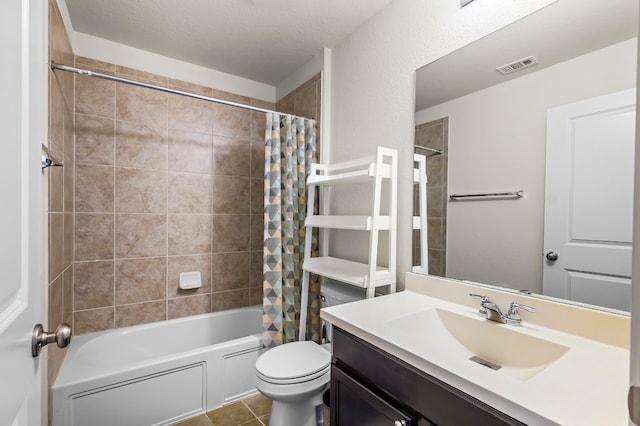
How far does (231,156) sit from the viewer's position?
260 cm

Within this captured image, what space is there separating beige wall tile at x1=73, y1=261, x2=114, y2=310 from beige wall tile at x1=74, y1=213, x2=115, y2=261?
→ 0.06 metres

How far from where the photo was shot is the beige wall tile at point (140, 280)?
221 cm

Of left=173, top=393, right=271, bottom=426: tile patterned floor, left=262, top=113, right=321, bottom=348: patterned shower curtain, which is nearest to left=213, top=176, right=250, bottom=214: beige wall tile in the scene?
left=262, top=113, right=321, bottom=348: patterned shower curtain

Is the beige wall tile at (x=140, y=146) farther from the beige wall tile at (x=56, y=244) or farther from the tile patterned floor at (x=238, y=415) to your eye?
the tile patterned floor at (x=238, y=415)

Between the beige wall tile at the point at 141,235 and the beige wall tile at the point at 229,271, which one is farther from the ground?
the beige wall tile at the point at 141,235

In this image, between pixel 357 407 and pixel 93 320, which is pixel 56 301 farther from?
pixel 357 407

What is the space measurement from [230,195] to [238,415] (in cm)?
159

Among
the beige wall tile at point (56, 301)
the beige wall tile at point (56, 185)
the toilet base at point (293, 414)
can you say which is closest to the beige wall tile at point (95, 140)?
the beige wall tile at point (56, 185)

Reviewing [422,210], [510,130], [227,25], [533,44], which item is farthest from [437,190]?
[227,25]

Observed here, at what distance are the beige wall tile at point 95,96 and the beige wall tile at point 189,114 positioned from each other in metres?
0.38

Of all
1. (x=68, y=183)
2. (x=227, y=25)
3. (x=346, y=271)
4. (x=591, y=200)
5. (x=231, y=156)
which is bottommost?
(x=346, y=271)

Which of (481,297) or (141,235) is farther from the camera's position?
(141,235)

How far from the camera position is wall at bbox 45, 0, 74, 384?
4.76 ft

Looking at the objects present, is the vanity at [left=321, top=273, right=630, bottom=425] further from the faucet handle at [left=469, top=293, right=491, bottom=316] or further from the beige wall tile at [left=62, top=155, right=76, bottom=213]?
the beige wall tile at [left=62, top=155, right=76, bottom=213]
